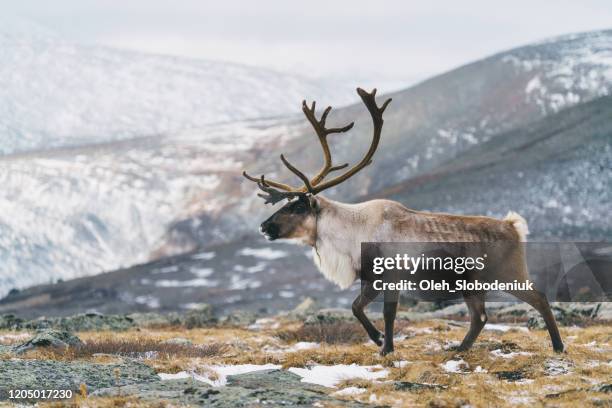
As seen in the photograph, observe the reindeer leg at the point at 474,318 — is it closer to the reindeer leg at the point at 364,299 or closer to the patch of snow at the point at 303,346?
the reindeer leg at the point at 364,299

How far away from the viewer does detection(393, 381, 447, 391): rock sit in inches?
369

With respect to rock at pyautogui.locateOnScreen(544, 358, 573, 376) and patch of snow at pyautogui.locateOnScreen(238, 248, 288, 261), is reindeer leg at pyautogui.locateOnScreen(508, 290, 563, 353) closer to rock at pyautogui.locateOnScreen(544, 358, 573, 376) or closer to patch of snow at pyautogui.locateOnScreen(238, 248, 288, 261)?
rock at pyautogui.locateOnScreen(544, 358, 573, 376)

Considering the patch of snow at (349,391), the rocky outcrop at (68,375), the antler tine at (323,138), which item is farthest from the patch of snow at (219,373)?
the antler tine at (323,138)

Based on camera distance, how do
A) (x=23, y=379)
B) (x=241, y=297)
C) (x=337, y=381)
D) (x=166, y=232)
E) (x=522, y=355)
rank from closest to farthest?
(x=23, y=379), (x=337, y=381), (x=522, y=355), (x=241, y=297), (x=166, y=232)

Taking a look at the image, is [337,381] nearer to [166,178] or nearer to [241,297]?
[241,297]

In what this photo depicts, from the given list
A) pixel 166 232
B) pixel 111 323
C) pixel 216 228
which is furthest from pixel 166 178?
pixel 111 323

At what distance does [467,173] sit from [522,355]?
70.5 metres

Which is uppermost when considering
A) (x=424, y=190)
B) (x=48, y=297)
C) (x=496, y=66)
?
(x=496, y=66)

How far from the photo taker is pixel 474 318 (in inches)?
487

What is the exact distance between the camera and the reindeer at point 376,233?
11922mm

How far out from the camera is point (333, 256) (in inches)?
504

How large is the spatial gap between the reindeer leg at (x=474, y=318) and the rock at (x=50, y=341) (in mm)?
6073

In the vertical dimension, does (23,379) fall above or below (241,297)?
above

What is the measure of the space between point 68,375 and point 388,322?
472cm
